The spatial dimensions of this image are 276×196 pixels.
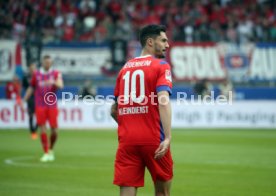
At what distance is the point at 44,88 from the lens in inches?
633

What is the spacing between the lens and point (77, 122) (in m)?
27.2

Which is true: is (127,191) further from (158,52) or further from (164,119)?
(158,52)

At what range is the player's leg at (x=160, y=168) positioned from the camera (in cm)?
724

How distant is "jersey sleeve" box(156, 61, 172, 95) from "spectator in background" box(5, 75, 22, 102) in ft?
65.0

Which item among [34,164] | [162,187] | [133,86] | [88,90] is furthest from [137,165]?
[88,90]

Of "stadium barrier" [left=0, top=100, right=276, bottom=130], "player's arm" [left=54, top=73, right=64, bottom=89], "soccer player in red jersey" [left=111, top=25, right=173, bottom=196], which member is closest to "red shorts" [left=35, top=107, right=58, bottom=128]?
"player's arm" [left=54, top=73, right=64, bottom=89]

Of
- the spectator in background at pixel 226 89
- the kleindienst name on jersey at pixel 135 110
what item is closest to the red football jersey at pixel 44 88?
the kleindienst name on jersey at pixel 135 110

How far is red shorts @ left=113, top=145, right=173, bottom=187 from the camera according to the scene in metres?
7.23

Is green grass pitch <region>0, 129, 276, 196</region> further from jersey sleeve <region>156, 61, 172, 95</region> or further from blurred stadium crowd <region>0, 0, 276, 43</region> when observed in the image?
blurred stadium crowd <region>0, 0, 276, 43</region>

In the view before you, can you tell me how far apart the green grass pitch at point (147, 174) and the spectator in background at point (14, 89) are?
Answer: 321cm

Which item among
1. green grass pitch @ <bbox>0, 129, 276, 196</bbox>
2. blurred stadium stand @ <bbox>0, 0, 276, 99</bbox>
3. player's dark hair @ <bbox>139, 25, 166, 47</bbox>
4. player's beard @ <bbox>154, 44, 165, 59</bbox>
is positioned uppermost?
blurred stadium stand @ <bbox>0, 0, 276, 99</bbox>

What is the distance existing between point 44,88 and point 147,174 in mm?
3650

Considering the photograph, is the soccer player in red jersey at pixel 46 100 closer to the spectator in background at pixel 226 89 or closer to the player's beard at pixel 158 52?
the player's beard at pixel 158 52

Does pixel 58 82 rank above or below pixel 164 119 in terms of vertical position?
above
